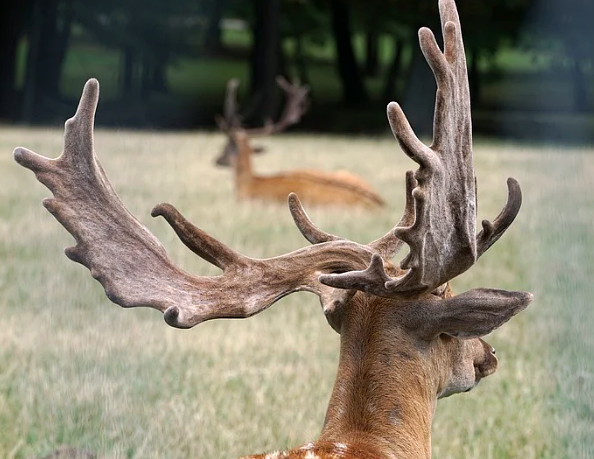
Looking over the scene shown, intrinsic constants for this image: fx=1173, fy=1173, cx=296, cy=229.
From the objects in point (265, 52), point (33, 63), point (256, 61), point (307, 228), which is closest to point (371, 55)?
point (256, 61)

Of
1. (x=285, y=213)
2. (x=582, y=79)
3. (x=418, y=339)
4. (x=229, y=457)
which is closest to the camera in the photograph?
(x=418, y=339)

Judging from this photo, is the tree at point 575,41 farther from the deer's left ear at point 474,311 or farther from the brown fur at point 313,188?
the deer's left ear at point 474,311

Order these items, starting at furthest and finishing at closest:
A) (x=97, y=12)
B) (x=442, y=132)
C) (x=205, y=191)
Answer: (x=97, y=12), (x=205, y=191), (x=442, y=132)

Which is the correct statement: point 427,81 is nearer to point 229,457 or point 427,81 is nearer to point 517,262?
point 517,262

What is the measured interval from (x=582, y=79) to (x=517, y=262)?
8359 mm

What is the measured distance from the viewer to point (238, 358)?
5.16 meters

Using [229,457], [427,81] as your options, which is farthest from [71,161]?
[427,81]

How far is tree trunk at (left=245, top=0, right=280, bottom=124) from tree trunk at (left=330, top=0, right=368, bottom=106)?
501 centimetres

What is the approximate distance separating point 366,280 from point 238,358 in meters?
2.75

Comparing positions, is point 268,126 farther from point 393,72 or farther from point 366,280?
point 393,72

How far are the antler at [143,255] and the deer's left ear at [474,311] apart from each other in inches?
8.0

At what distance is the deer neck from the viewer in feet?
8.54

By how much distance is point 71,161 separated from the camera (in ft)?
9.11

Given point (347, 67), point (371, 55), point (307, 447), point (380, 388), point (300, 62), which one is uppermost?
point (371, 55)
